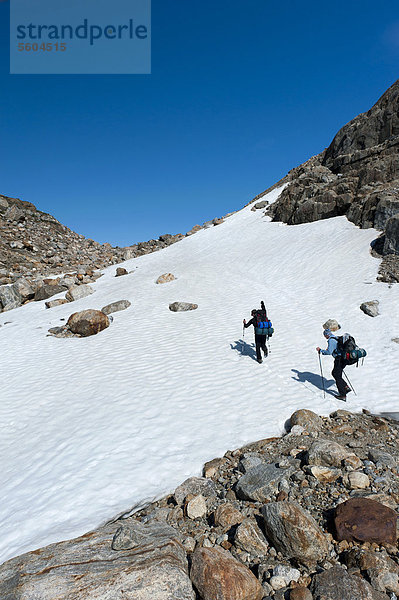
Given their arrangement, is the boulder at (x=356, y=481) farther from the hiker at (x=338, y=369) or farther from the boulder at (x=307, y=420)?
the hiker at (x=338, y=369)

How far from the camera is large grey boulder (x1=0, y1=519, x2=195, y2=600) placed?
10.1 feet

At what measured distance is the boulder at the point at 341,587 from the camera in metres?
3.20

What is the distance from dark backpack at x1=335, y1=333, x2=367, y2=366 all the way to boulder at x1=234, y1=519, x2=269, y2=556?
19.8 feet

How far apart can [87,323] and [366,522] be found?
14707mm

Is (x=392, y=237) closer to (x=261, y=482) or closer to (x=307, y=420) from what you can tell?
(x=307, y=420)

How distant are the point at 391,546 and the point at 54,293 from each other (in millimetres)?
25688

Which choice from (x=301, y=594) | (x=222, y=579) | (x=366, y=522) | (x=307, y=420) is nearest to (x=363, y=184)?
(x=307, y=420)

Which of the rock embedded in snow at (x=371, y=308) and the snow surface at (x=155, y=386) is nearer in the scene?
the snow surface at (x=155, y=386)

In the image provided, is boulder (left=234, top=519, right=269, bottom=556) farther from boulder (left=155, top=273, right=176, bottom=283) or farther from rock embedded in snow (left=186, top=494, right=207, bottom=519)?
boulder (left=155, top=273, right=176, bottom=283)

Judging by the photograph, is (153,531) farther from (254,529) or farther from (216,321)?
(216,321)

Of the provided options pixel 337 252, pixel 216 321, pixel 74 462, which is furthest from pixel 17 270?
pixel 337 252

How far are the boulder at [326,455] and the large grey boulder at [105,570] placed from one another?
9.58 ft

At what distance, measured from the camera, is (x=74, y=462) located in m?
7.05

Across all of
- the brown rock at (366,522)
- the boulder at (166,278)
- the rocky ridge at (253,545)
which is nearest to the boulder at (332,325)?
the rocky ridge at (253,545)
